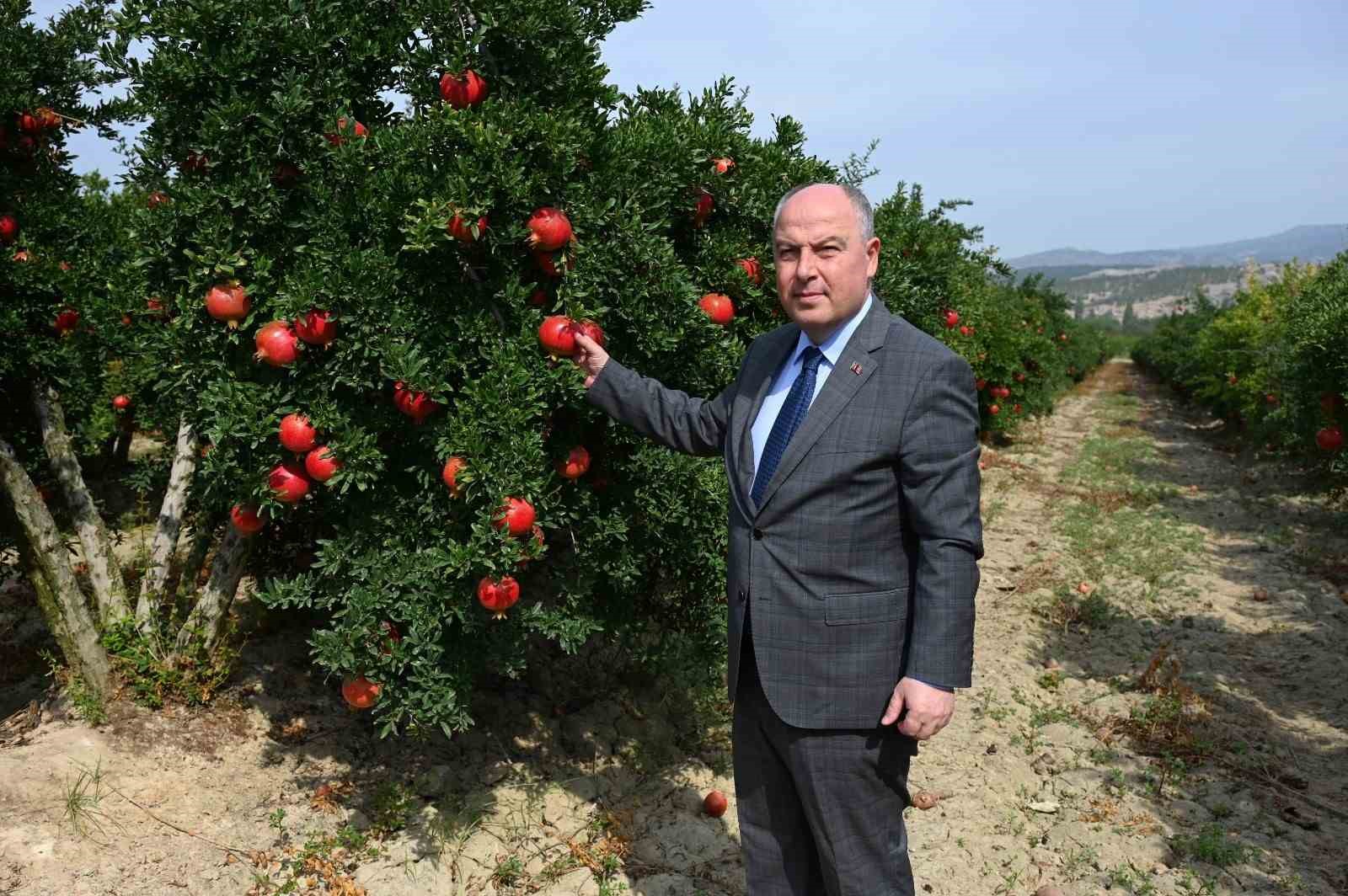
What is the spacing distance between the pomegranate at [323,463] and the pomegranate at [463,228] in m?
0.86

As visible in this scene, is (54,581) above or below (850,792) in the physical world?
above

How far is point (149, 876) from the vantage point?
3.48 metres

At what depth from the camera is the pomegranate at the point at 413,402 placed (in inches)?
117

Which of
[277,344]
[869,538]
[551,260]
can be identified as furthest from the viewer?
[551,260]

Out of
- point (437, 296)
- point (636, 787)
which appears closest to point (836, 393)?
point (437, 296)

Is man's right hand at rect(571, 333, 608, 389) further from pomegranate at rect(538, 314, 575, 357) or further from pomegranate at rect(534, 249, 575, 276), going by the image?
pomegranate at rect(534, 249, 575, 276)

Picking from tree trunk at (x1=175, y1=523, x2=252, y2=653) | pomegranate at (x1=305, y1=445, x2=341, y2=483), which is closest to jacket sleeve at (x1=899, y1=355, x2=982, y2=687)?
pomegranate at (x1=305, y1=445, x2=341, y2=483)

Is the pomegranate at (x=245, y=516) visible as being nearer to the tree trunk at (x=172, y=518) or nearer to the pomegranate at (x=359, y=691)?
the pomegranate at (x=359, y=691)

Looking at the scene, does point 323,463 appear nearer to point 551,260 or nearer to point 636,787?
point 551,260

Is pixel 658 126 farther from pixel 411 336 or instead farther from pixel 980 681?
pixel 980 681

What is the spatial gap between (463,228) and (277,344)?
0.73 m

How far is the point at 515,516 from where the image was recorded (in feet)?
9.37

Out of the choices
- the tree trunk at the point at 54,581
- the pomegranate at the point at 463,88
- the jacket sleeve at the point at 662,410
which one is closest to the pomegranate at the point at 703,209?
the pomegranate at the point at 463,88

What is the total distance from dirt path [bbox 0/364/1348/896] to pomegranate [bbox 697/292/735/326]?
2315 mm
